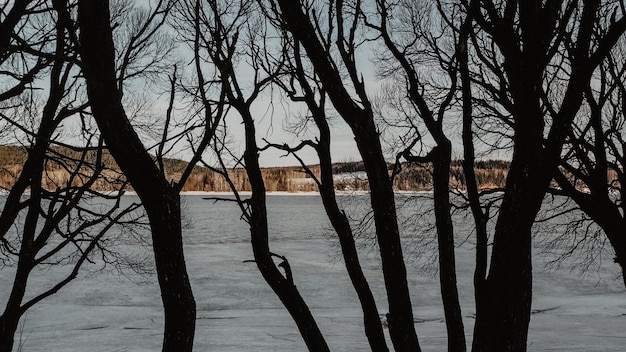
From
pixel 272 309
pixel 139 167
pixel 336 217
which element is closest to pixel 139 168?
pixel 139 167

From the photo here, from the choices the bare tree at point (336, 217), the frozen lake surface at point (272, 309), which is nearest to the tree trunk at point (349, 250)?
the bare tree at point (336, 217)

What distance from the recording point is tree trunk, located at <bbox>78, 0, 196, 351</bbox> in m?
2.86

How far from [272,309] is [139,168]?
492 inches

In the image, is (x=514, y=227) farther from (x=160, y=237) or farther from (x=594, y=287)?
(x=594, y=287)

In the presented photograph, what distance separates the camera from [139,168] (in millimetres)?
3053

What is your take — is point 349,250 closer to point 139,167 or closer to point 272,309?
point 139,167

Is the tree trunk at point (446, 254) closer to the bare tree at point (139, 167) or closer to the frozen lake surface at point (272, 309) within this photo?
the bare tree at point (139, 167)

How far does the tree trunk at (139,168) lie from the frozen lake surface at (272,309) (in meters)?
7.31

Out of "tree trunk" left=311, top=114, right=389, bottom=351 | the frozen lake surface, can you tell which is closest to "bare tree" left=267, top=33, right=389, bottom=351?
"tree trunk" left=311, top=114, right=389, bottom=351

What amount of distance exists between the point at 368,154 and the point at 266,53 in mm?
2050

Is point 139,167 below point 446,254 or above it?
above

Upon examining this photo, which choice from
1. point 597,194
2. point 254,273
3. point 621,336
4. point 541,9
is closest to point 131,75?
point 541,9

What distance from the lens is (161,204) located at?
3.16 metres

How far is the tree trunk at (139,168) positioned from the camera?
2861 millimetres
